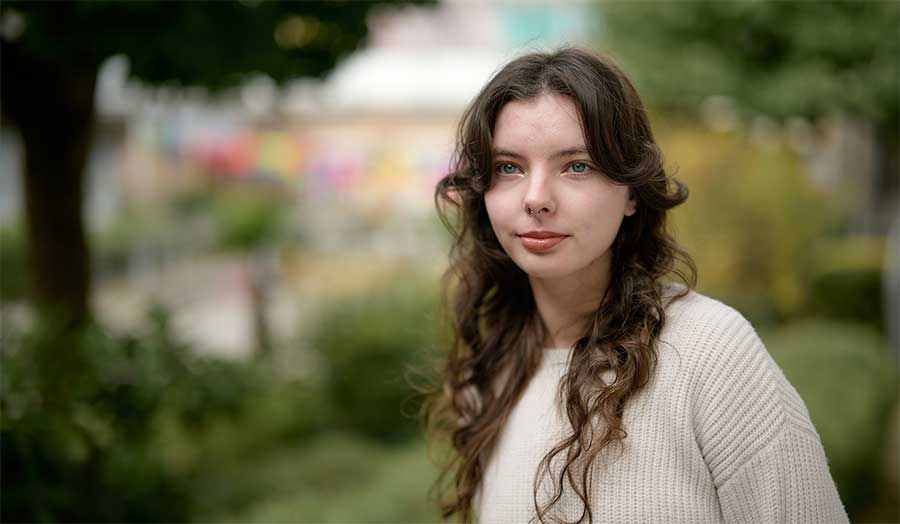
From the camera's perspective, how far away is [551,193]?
1.65 m

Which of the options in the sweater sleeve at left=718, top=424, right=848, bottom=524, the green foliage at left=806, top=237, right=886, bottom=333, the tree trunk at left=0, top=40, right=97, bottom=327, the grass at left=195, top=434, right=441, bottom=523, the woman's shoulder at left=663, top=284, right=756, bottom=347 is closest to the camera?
the sweater sleeve at left=718, top=424, right=848, bottom=524

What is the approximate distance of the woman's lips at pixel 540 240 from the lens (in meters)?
1.68

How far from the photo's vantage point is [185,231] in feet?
59.7

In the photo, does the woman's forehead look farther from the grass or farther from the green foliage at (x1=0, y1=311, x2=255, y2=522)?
the green foliage at (x1=0, y1=311, x2=255, y2=522)

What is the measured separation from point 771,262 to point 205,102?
6.12 metres

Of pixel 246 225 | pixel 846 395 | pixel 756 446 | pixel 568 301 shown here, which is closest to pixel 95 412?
pixel 568 301

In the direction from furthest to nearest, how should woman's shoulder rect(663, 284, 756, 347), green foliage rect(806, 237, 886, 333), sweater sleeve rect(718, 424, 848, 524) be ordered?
green foliage rect(806, 237, 886, 333), woman's shoulder rect(663, 284, 756, 347), sweater sleeve rect(718, 424, 848, 524)

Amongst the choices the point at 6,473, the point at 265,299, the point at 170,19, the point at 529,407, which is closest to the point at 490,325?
the point at 529,407

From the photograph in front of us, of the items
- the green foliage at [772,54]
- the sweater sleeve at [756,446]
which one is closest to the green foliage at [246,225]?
the green foliage at [772,54]

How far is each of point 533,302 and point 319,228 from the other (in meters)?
18.3

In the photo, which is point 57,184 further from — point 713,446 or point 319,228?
point 319,228

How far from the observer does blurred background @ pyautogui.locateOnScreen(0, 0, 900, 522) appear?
399 cm

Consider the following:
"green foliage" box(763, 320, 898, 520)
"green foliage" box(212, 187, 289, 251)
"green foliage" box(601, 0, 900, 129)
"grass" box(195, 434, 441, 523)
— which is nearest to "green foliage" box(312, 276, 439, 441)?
"grass" box(195, 434, 441, 523)

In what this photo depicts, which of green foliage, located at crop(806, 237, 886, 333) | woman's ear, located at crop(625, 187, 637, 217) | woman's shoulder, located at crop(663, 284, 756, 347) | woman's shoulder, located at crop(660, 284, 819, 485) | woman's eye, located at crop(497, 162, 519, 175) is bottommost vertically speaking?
green foliage, located at crop(806, 237, 886, 333)
